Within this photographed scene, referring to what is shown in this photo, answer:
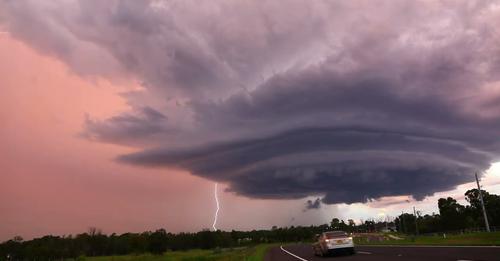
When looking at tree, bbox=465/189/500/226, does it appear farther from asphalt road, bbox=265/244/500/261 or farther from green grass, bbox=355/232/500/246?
asphalt road, bbox=265/244/500/261

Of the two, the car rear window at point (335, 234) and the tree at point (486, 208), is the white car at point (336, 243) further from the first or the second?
the tree at point (486, 208)

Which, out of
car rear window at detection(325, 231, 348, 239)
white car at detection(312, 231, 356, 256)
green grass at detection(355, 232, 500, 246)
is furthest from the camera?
green grass at detection(355, 232, 500, 246)

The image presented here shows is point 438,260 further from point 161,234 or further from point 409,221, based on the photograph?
point 409,221

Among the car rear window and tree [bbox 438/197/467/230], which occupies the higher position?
tree [bbox 438/197/467/230]

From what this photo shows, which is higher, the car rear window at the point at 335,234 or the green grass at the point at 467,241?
the car rear window at the point at 335,234

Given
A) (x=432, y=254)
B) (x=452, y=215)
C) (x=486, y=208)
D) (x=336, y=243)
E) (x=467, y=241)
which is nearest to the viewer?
(x=432, y=254)

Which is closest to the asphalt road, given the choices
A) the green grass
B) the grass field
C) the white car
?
the white car

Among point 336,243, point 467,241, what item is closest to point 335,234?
point 336,243

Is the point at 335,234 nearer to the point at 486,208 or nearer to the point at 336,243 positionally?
the point at 336,243

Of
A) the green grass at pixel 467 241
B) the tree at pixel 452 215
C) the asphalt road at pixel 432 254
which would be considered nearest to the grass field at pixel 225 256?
the asphalt road at pixel 432 254

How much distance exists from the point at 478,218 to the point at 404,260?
133419 mm

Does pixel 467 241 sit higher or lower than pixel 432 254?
higher

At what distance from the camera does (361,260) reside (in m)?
25.1

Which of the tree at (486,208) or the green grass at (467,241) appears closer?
the green grass at (467,241)
